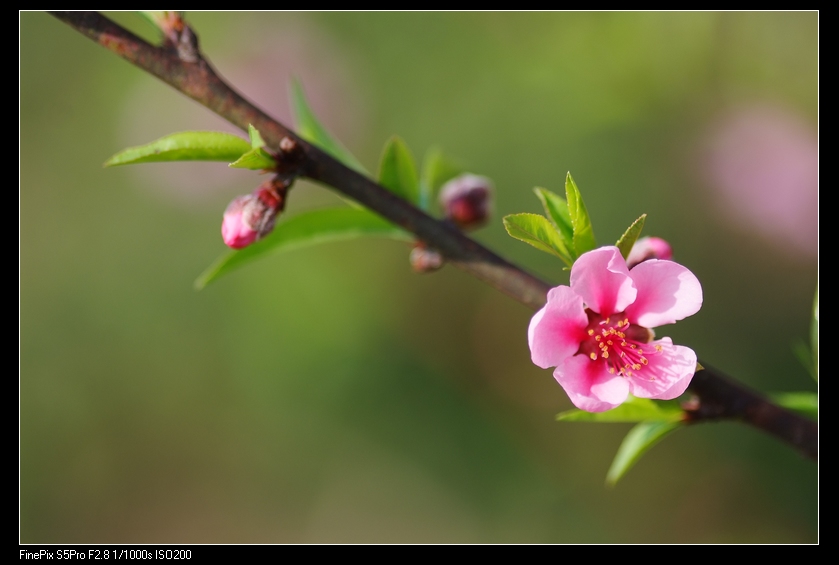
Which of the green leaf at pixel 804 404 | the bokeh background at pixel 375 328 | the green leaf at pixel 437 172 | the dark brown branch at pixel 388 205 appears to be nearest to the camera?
the dark brown branch at pixel 388 205

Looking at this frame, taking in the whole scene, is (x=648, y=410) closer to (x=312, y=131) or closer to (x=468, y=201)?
(x=468, y=201)

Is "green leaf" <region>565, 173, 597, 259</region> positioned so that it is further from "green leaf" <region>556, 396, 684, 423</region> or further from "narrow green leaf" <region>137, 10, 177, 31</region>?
"narrow green leaf" <region>137, 10, 177, 31</region>

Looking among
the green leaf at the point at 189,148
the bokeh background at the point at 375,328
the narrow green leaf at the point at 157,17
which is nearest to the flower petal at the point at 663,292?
the green leaf at the point at 189,148

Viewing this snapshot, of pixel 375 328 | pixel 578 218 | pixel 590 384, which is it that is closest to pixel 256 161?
pixel 578 218

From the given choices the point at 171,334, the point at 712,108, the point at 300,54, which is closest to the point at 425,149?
the point at 300,54

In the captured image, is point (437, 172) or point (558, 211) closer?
point (558, 211)

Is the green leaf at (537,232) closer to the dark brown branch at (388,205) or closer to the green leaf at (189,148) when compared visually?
the dark brown branch at (388,205)

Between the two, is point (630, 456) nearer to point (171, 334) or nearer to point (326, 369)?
point (326, 369)
